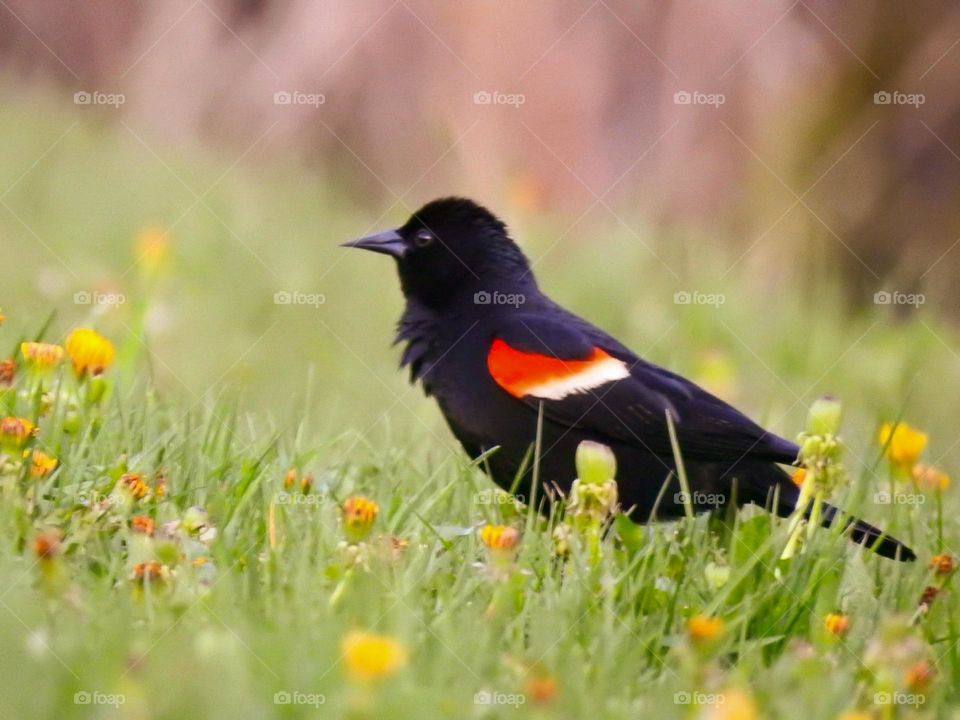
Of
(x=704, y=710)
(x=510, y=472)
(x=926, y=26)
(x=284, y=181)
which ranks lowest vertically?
(x=704, y=710)

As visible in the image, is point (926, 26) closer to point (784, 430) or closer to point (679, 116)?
point (679, 116)

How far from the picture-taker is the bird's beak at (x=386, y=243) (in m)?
3.76

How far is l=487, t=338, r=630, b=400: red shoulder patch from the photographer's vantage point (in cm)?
325

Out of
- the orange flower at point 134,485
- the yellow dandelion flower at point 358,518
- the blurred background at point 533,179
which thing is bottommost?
the yellow dandelion flower at point 358,518

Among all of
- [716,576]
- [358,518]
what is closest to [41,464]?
[358,518]

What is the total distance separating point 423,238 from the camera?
12.4 feet

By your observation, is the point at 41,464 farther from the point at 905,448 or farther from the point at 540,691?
the point at 905,448

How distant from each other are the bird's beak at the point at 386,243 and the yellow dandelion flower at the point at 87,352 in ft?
3.18

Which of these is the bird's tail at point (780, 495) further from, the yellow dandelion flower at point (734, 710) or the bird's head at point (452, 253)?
the yellow dandelion flower at point (734, 710)

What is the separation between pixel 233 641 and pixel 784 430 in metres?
2.85

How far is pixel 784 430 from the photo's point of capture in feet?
14.3

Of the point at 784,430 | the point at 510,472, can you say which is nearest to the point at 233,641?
the point at 510,472

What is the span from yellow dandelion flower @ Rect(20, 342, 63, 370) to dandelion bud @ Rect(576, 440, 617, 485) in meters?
1.26

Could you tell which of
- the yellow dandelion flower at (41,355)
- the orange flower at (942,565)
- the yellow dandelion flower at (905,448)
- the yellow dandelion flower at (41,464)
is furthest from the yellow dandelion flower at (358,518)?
the yellow dandelion flower at (905,448)
